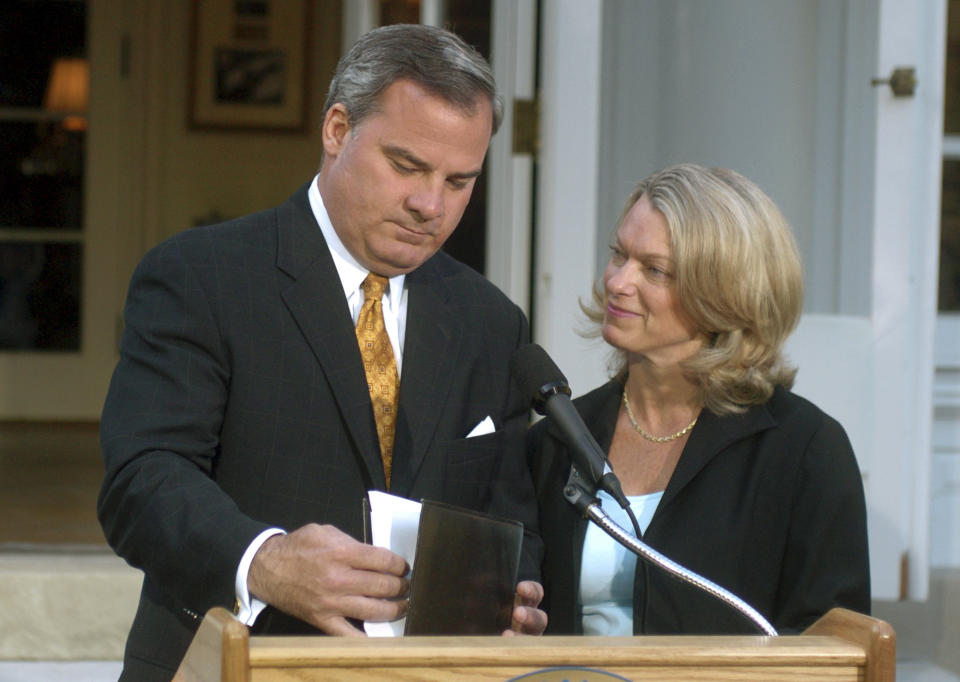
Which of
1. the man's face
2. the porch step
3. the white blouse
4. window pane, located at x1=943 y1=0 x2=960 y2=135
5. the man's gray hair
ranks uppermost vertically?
window pane, located at x1=943 y1=0 x2=960 y2=135

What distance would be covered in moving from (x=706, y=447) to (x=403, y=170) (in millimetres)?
669

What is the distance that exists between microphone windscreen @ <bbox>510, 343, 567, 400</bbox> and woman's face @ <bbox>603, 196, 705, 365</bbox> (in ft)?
1.56

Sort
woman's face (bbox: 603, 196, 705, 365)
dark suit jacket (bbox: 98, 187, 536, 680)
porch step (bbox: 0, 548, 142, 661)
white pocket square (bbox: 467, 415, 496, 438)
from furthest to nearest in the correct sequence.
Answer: porch step (bbox: 0, 548, 142, 661)
woman's face (bbox: 603, 196, 705, 365)
white pocket square (bbox: 467, 415, 496, 438)
dark suit jacket (bbox: 98, 187, 536, 680)

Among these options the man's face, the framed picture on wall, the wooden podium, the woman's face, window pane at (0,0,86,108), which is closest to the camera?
the wooden podium

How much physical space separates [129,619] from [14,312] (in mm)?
3339

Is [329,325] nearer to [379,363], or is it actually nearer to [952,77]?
[379,363]

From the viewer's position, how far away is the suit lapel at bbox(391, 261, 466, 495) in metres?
1.68

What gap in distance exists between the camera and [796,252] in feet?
6.81

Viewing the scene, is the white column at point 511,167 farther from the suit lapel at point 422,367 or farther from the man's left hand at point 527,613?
the man's left hand at point 527,613

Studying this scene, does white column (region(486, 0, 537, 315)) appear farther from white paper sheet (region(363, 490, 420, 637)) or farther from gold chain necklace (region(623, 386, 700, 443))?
white paper sheet (region(363, 490, 420, 637))

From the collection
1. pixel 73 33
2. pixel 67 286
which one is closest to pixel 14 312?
pixel 67 286

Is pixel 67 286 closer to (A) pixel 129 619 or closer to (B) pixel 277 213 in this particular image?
(A) pixel 129 619

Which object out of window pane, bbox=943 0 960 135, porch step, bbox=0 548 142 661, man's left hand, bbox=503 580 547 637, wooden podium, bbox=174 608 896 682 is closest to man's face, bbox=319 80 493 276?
man's left hand, bbox=503 580 547 637

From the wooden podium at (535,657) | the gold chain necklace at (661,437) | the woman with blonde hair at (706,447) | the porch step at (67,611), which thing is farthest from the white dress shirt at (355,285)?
the porch step at (67,611)
